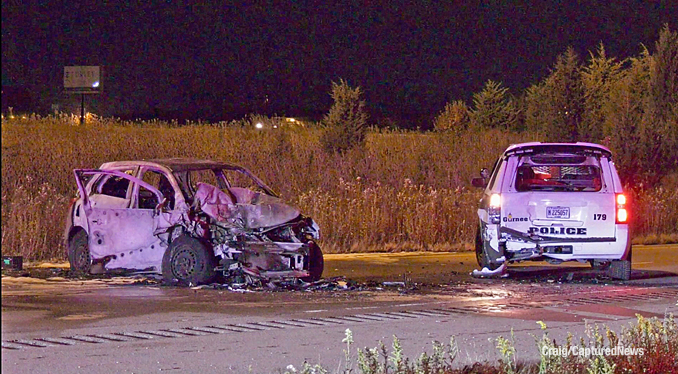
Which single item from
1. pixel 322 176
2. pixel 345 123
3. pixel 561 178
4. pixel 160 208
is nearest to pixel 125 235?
pixel 160 208

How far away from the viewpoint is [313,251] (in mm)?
13727

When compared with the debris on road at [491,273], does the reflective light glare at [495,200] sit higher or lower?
higher

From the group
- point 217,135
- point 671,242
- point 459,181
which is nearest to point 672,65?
point 459,181

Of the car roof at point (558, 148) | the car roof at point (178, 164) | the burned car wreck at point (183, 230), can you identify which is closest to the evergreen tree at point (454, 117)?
the car roof at point (558, 148)

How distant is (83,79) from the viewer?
41.4 m


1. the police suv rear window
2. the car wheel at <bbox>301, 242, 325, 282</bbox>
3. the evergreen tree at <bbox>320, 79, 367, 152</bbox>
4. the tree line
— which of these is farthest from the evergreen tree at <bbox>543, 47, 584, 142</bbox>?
the car wheel at <bbox>301, 242, 325, 282</bbox>

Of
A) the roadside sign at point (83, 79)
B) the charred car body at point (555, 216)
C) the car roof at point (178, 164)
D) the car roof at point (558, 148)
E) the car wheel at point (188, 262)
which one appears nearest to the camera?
the car wheel at point (188, 262)

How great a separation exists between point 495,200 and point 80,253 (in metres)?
5.84

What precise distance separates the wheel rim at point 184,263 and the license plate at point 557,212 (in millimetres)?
4940

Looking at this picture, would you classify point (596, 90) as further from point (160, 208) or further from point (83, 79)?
point (160, 208)

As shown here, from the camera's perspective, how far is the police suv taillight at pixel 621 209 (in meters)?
14.1

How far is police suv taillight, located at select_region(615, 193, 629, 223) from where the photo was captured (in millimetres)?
14086

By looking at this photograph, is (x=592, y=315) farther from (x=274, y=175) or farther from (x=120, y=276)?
(x=274, y=175)

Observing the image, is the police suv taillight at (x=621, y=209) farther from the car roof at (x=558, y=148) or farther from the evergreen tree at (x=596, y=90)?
the evergreen tree at (x=596, y=90)
